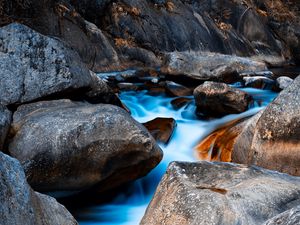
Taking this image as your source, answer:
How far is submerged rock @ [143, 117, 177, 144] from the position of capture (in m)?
7.61

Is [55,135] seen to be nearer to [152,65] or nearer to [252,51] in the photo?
[152,65]

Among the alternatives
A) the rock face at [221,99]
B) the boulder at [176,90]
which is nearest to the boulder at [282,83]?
the boulder at [176,90]

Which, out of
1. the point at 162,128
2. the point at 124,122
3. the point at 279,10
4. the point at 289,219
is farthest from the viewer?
the point at 279,10

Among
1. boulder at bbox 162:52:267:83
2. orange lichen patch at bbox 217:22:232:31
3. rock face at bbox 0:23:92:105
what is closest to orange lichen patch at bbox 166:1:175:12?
orange lichen patch at bbox 217:22:232:31

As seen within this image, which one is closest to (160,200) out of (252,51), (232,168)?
(232,168)

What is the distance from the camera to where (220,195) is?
3627 millimetres

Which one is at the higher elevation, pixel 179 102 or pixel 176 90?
pixel 179 102

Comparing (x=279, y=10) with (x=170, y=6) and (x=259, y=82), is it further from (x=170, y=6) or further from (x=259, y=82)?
(x=259, y=82)

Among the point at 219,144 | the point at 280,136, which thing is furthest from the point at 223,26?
the point at 280,136

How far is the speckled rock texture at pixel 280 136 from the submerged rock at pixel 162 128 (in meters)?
2.08

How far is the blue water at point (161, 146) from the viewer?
584 cm

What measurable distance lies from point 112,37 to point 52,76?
7.68 metres

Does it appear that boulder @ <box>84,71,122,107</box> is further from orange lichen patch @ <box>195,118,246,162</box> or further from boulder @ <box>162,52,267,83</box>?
boulder @ <box>162,52,267,83</box>

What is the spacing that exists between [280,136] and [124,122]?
6.61ft
